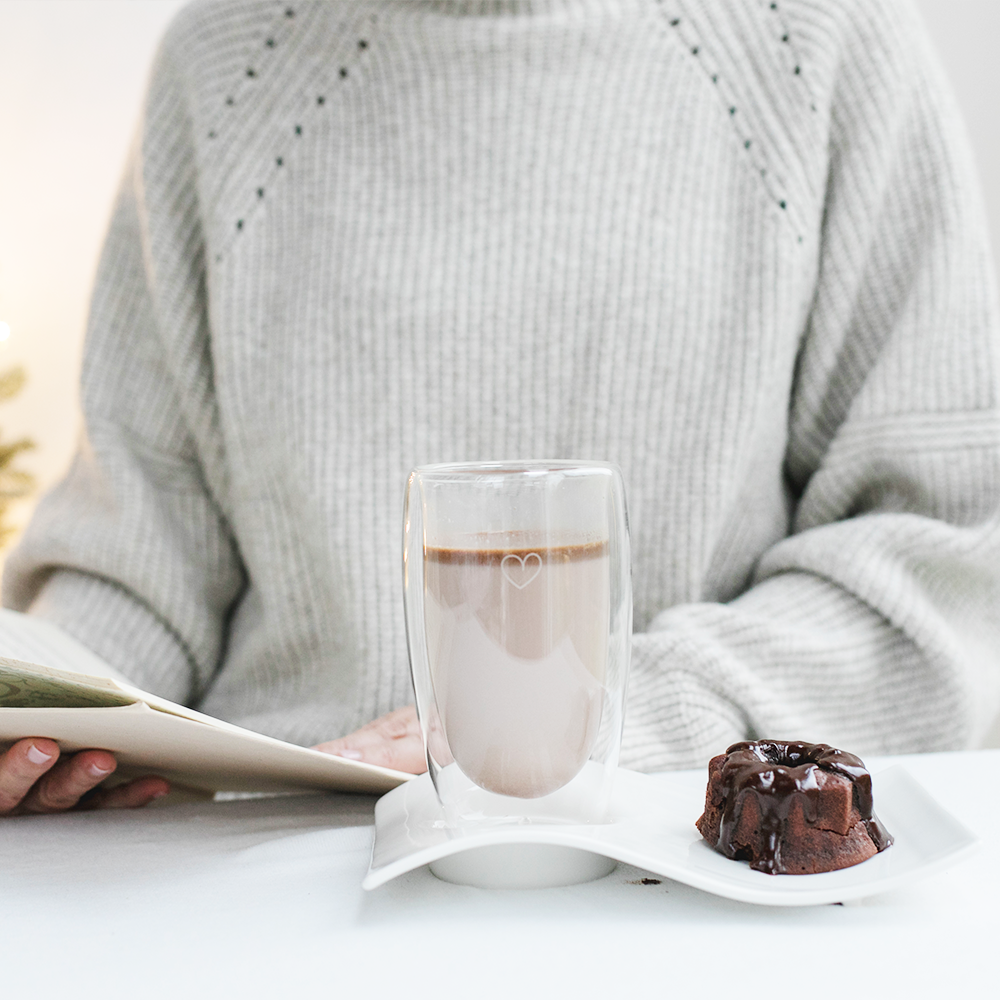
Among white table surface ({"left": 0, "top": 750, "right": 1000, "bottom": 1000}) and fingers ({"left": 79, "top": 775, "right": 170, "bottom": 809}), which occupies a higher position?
white table surface ({"left": 0, "top": 750, "right": 1000, "bottom": 1000})

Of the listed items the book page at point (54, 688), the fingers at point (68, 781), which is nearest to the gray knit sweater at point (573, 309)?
the fingers at point (68, 781)

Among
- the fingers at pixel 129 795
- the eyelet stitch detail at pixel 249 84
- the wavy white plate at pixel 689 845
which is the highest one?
the eyelet stitch detail at pixel 249 84

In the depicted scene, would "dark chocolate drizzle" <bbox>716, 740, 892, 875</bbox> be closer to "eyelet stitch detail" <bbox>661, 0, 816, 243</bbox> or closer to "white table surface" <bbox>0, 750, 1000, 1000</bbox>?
"white table surface" <bbox>0, 750, 1000, 1000</bbox>

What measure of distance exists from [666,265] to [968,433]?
28 cm

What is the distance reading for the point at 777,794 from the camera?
368mm

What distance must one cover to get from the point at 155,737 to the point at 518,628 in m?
0.17

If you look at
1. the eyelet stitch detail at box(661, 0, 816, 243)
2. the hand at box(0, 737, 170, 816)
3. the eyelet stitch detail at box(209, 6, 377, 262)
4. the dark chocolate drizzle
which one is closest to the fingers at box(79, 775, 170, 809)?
the hand at box(0, 737, 170, 816)

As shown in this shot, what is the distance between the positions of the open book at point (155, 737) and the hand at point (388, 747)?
0.05 m

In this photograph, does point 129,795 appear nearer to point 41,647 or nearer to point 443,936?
point 41,647

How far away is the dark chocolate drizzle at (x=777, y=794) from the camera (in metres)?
0.37

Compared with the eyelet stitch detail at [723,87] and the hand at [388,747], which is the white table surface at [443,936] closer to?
the hand at [388,747]

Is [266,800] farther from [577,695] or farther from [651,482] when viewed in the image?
[651,482]

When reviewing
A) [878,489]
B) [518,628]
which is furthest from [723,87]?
[518,628]

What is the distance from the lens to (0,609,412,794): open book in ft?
1.25
